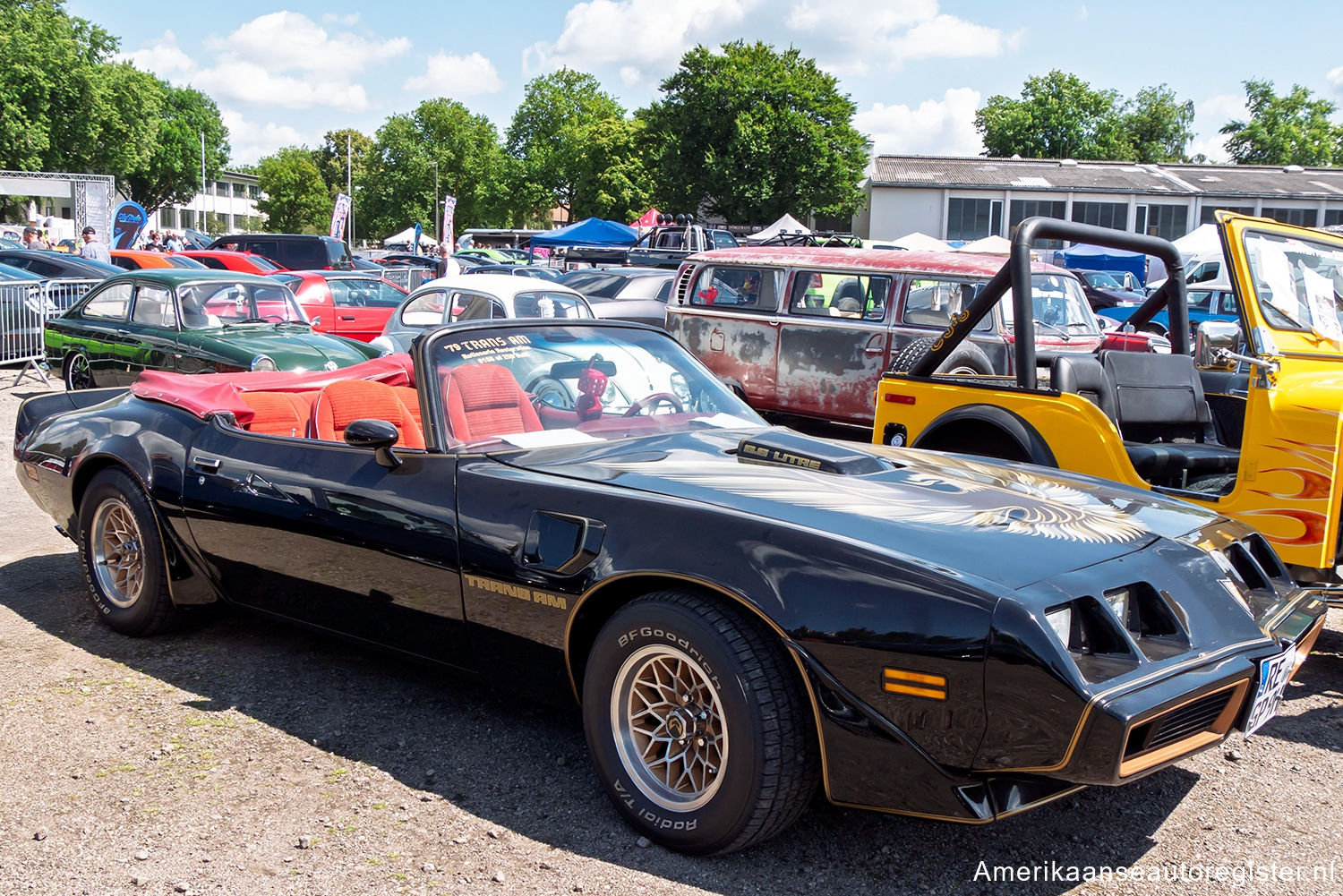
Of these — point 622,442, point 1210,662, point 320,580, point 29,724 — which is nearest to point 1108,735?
point 1210,662

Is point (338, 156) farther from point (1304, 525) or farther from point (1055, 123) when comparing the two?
point (1304, 525)

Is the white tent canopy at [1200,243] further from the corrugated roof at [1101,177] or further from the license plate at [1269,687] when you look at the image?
the license plate at [1269,687]

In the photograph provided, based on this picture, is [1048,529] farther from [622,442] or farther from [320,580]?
[320,580]

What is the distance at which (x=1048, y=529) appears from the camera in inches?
115

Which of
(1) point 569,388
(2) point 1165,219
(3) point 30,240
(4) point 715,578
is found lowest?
(4) point 715,578

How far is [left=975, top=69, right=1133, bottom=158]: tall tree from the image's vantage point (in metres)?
75.4

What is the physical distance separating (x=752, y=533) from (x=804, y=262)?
339 inches

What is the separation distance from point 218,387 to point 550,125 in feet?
264

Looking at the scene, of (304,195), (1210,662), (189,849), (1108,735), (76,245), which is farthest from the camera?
(304,195)

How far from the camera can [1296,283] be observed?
5070 mm

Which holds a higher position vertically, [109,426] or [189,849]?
[109,426]

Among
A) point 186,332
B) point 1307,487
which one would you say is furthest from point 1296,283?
point 186,332

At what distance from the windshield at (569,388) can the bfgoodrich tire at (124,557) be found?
5.27ft

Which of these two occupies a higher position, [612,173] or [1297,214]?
[612,173]
